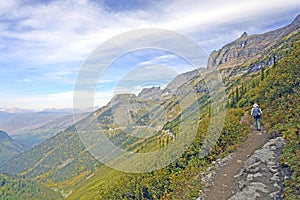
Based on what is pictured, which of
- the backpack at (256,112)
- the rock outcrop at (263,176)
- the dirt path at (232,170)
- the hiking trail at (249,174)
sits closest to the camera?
the rock outcrop at (263,176)

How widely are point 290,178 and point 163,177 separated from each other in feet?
50.5

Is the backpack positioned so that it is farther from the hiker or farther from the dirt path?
the dirt path

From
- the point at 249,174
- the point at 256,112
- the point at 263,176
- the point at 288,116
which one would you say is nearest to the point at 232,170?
the point at 249,174

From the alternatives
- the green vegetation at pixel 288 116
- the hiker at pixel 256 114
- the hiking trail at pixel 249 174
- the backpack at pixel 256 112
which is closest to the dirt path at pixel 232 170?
the hiking trail at pixel 249 174

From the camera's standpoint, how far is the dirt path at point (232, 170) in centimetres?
1838

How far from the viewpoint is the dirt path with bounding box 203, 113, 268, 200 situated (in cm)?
1838

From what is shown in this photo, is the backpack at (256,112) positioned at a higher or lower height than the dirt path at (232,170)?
higher

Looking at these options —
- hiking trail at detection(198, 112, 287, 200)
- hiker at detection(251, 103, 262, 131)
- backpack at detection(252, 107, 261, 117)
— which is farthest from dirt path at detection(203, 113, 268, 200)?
backpack at detection(252, 107, 261, 117)

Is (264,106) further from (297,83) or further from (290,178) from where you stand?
(290,178)

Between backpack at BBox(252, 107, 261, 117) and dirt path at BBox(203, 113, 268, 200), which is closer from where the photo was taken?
dirt path at BBox(203, 113, 268, 200)

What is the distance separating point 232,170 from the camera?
821 inches

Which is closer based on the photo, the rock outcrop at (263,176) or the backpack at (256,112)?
the rock outcrop at (263,176)

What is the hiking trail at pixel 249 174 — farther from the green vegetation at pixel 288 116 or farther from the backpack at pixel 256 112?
the backpack at pixel 256 112

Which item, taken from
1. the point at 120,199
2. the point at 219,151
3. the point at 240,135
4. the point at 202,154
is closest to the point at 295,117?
the point at 240,135
